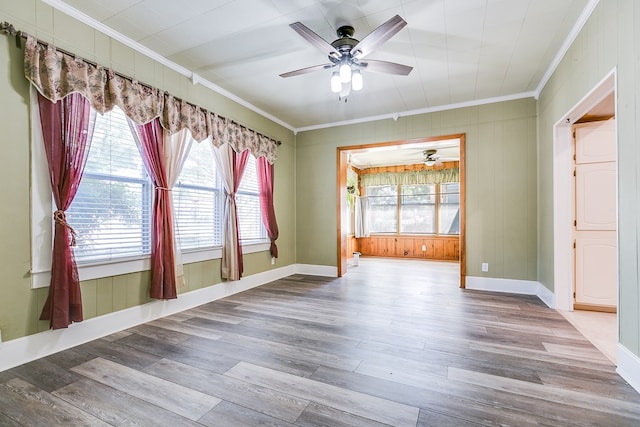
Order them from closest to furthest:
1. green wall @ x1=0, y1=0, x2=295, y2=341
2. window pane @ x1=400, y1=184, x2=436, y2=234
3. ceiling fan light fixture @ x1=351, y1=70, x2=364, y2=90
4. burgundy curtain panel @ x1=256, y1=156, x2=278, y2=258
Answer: green wall @ x1=0, y1=0, x2=295, y2=341, ceiling fan light fixture @ x1=351, y1=70, x2=364, y2=90, burgundy curtain panel @ x1=256, y1=156, x2=278, y2=258, window pane @ x1=400, y1=184, x2=436, y2=234

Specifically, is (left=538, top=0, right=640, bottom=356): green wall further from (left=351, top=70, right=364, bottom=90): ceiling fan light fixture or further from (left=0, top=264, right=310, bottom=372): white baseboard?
(left=0, top=264, right=310, bottom=372): white baseboard

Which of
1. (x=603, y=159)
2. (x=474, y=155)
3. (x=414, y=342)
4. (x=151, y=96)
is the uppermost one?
(x=151, y=96)

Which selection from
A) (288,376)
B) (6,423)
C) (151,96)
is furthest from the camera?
(151,96)

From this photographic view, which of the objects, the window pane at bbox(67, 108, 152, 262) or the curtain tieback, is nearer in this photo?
the curtain tieback

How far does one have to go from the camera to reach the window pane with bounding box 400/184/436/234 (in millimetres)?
8422

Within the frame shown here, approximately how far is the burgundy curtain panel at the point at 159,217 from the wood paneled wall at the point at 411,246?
255 inches

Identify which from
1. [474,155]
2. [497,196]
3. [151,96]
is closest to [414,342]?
[497,196]

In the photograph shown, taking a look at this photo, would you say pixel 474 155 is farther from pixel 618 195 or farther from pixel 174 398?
pixel 174 398

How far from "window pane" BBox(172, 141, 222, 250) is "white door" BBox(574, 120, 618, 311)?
4345 millimetres

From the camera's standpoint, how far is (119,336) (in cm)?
262

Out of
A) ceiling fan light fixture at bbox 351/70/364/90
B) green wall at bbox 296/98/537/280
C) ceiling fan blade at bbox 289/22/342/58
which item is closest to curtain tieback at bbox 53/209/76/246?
ceiling fan blade at bbox 289/22/342/58

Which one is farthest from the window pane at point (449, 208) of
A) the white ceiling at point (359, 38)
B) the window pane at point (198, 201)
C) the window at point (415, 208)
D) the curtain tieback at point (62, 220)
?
the curtain tieback at point (62, 220)

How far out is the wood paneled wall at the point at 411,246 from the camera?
7.97 meters

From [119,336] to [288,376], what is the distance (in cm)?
171
